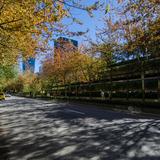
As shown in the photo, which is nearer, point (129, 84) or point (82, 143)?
point (82, 143)

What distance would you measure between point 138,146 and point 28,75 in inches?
3732

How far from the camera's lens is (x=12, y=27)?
34.3ft

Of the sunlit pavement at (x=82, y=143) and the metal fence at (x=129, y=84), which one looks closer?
the sunlit pavement at (x=82, y=143)

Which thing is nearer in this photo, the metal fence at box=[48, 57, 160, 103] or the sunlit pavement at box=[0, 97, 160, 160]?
the sunlit pavement at box=[0, 97, 160, 160]

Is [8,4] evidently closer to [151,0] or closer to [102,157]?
[102,157]

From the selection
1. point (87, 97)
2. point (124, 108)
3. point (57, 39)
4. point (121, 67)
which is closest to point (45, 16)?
point (57, 39)

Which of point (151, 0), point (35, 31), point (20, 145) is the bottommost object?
point (20, 145)

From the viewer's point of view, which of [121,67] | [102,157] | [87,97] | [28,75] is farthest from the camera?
[28,75]

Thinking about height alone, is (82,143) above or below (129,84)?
below

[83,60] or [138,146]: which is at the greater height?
[83,60]

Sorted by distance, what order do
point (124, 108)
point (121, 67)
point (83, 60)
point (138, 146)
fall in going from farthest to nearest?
point (83, 60) < point (121, 67) < point (124, 108) < point (138, 146)

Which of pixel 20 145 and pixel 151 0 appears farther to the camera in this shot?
pixel 151 0

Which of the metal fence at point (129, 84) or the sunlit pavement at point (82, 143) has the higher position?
the metal fence at point (129, 84)

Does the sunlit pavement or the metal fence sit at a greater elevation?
the metal fence
